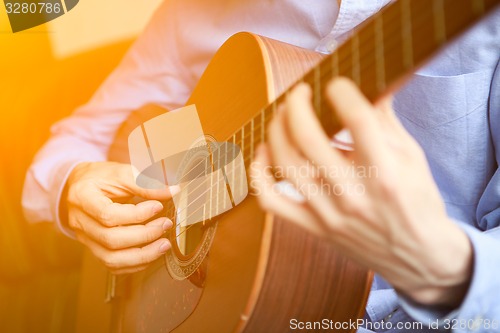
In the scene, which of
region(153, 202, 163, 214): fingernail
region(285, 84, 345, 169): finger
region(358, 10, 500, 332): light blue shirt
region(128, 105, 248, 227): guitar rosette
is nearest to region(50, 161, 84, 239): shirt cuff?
region(128, 105, 248, 227): guitar rosette

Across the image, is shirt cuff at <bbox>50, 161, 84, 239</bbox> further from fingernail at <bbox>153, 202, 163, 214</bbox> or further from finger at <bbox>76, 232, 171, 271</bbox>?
fingernail at <bbox>153, 202, 163, 214</bbox>

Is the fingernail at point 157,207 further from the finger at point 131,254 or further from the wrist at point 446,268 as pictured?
the wrist at point 446,268

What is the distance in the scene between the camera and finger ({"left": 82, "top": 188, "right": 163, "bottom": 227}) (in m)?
Result: 0.85

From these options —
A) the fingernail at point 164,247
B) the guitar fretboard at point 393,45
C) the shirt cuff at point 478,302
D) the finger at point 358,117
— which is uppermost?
the guitar fretboard at point 393,45

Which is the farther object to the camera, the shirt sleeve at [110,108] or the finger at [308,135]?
the shirt sleeve at [110,108]

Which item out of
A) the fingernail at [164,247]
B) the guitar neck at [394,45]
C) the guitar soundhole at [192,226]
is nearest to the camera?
the guitar neck at [394,45]

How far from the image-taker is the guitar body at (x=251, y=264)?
1.85ft

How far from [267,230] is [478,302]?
224 millimetres

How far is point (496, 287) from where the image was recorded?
1.54 ft

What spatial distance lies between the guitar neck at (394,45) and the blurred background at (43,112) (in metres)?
1.04

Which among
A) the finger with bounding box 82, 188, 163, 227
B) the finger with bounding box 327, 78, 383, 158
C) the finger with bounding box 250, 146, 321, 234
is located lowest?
the finger with bounding box 82, 188, 163, 227

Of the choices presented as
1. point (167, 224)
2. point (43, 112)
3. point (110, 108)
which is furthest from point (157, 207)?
point (43, 112)

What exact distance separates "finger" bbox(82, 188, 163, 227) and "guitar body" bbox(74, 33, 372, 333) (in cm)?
9

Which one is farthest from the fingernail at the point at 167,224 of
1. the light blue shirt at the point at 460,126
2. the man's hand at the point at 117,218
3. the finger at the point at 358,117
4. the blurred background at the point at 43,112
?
the blurred background at the point at 43,112
